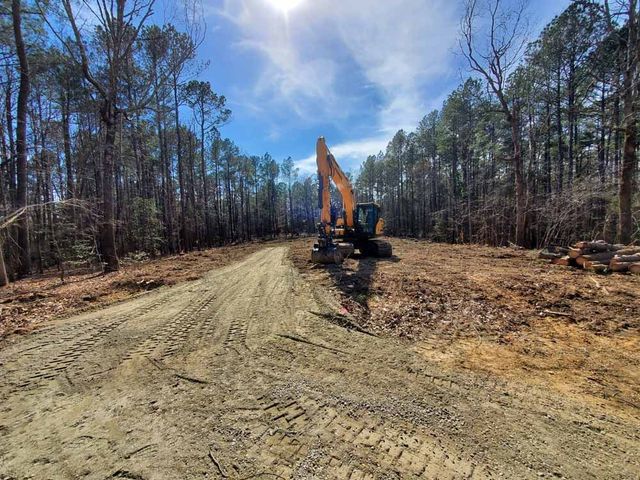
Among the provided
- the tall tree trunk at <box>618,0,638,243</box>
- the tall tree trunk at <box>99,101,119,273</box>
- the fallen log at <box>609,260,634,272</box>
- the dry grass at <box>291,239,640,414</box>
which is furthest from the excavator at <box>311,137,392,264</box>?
the tall tree trunk at <box>618,0,638,243</box>

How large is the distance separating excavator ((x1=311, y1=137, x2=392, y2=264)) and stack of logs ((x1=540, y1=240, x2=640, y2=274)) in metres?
5.70

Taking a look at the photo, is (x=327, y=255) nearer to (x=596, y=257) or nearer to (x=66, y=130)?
(x=596, y=257)

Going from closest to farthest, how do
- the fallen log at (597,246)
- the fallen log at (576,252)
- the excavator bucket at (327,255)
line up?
the fallen log at (597,246), the fallen log at (576,252), the excavator bucket at (327,255)

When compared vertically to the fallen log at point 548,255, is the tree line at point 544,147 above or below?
above

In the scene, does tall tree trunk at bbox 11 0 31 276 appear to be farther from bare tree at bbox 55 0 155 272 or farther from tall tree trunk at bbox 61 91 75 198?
tall tree trunk at bbox 61 91 75 198

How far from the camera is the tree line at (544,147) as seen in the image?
9.18m

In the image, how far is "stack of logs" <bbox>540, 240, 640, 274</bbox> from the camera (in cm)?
648

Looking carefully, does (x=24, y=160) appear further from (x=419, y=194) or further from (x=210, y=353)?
(x=419, y=194)

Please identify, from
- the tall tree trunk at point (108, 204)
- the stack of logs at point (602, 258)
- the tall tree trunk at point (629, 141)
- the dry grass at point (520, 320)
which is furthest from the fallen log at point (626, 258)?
the tall tree trunk at point (108, 204)

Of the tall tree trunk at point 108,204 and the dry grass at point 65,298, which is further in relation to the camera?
the tall tree trunk at point 108,204

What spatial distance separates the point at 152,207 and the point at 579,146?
29160 millimetres

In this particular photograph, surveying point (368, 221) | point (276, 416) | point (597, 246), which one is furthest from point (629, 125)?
point (276, 416)

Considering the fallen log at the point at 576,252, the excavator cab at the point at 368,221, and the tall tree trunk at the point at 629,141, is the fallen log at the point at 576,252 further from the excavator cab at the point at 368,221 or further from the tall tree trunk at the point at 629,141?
the excavator cab at the point at 368,221

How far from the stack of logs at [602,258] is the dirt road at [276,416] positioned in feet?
20.3
